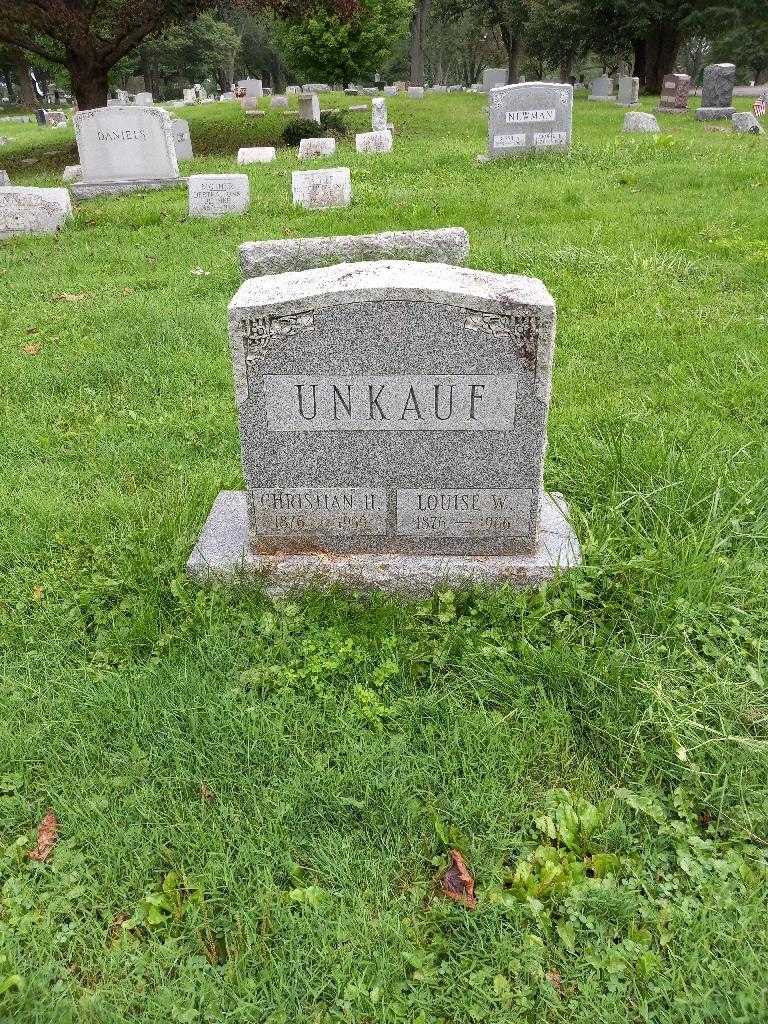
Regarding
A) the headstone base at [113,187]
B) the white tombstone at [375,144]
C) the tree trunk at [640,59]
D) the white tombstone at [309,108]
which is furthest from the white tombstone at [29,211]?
the tree trunk at [640,59]

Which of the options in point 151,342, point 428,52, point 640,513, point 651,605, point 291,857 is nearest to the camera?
point 291,857

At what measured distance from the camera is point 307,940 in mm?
1934

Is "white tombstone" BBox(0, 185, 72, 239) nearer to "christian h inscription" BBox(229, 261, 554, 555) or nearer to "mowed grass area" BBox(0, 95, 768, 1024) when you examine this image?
"mowed grass area" BBox(0, 95, 768, 1024)

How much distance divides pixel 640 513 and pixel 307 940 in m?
2.21

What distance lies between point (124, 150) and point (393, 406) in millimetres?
11309

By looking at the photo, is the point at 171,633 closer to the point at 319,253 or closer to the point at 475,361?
the point at 475,361

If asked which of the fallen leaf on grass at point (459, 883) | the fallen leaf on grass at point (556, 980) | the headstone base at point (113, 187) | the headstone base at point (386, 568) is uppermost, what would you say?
the headstone base at point (113, 187)

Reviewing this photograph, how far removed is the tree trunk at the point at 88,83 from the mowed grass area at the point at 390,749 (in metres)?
15.0

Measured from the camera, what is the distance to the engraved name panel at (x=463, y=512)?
3.04 metres

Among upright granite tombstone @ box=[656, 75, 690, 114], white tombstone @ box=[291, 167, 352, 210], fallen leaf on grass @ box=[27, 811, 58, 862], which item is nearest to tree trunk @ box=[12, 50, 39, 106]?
upright granite tombstone @ box=[656, 75, 690, 114]

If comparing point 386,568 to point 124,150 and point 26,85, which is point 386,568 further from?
point 26,85

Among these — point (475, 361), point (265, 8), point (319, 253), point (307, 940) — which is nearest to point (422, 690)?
point (307, 940)

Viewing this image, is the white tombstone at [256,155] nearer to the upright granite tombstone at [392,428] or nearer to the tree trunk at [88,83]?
the tree trunk at [88,83]

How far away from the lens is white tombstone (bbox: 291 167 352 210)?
29.7 ft
